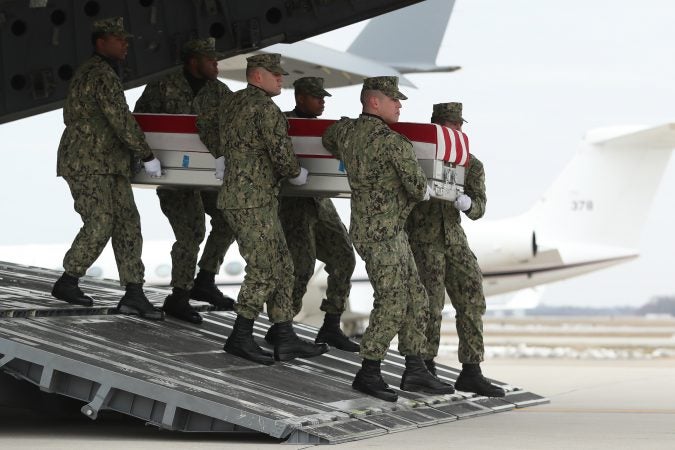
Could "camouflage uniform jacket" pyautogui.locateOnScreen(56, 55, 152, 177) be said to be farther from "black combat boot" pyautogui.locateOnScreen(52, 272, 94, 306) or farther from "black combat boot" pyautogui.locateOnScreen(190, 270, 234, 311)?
"black combat boot" pyautogui.locateOnScreen(190, 270, 234, 311)

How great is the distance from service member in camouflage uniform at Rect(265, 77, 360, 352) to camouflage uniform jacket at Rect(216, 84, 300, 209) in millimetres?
1060

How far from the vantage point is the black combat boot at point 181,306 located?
9.06m

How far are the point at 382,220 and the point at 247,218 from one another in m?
0.89

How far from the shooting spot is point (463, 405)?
8.45 metres

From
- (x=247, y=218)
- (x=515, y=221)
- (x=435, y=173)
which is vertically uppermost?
(x=515, y=221)

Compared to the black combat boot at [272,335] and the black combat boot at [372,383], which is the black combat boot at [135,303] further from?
the black combat boot at [372,383]

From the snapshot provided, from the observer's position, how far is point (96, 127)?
27.3ft

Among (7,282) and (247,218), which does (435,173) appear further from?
(7,282)

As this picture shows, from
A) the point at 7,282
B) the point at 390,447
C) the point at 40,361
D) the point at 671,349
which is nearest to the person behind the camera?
the point at 390,447

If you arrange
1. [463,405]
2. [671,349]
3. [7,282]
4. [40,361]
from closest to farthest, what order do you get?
1. [40,361]
2. [463,405]
3. [7,282]
4. [671,349]

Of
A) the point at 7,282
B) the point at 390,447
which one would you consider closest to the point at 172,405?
the point at 390,447

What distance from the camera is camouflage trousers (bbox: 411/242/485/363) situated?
8.68m

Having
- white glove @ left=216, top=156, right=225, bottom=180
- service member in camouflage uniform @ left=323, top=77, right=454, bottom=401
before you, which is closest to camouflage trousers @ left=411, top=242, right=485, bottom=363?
service member in camouflage uniform @ left=323, top=77, right=454, bottom=401

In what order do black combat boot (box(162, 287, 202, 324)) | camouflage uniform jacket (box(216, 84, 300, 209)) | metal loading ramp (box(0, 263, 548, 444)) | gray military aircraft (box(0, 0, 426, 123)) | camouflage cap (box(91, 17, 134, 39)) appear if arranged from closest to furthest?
metal loading ramp (box(0, 263, 548, 444)) < camouflage uniform jacket (box(216, 84, 300, 209)) < camouflage cap (box(91, 17, 134, 39)) < black combat boot (box(162, 287, 202, 324)) < gray military aircraft (box(0, 0, 426, 123))
